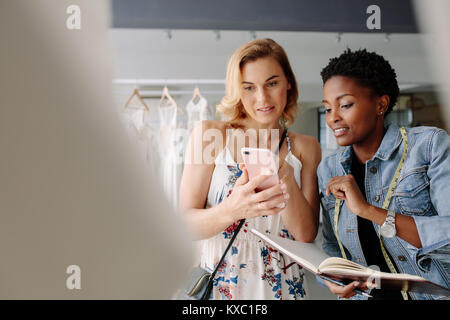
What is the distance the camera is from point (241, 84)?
3.14 feet

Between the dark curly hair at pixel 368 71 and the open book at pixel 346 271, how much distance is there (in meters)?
0.41

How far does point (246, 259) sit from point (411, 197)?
1.42ft

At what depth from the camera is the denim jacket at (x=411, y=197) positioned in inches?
34.8

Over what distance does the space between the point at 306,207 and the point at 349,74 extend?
0.36 metres

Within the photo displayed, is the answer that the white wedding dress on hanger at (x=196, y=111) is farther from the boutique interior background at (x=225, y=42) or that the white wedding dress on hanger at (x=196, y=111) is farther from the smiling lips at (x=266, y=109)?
the smiling lips at (x=266, y=109)

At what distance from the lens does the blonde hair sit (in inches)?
38.1

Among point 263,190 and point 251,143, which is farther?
point 251,143

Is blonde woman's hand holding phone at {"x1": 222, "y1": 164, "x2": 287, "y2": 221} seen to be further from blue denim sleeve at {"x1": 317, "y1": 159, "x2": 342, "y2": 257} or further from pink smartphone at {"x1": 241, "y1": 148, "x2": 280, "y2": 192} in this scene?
blue denim sleeve at {"x1": 317, "y1": 159, "x2": 342, "y2": 257}

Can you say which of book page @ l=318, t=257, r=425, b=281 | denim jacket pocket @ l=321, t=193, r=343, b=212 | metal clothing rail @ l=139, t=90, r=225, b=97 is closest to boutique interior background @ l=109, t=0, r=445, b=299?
metal clothing rail @ l=139, t=90, r=225, b=97

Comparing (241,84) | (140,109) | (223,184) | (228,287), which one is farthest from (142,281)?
(241,84)

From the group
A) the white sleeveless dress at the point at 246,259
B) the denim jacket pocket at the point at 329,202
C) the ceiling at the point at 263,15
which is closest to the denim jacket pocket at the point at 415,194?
the denim jacket pocket at the point at 329,202

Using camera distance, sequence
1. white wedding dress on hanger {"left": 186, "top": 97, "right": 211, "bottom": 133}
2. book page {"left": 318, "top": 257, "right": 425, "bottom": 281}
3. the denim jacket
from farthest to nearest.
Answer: white wedding dress on hanger {"left": 186, "top": 97, "right": 211, "bottom": 133}, the denim jacket, book page {"left": 318, "top": 257, "right": 425, "bottom": 281}

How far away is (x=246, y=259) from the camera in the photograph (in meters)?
0.94

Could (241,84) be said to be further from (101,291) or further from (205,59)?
(101,291)
